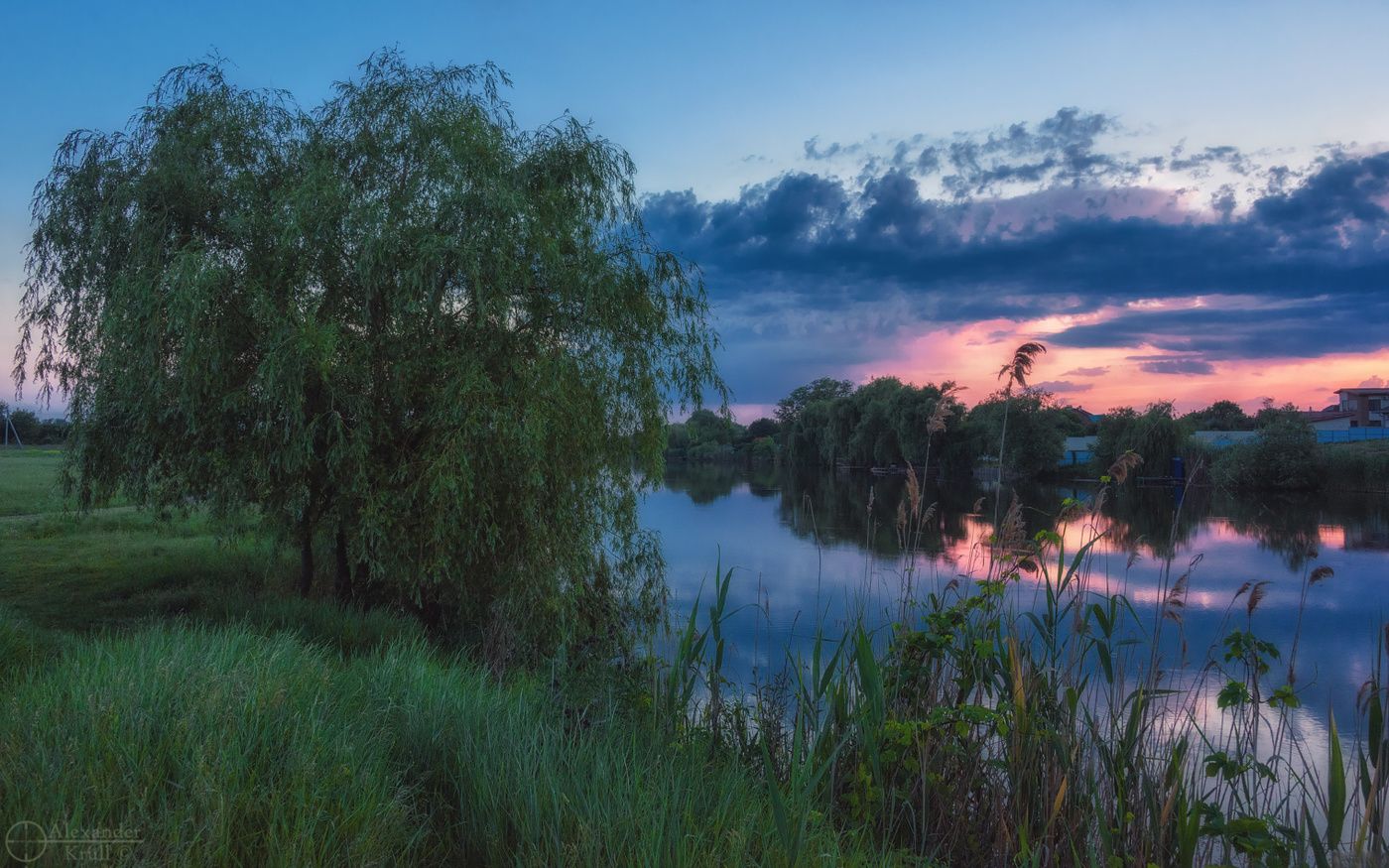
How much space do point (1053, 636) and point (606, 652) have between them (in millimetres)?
3313

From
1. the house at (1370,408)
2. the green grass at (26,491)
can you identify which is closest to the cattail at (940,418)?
the green grass at (26,491)

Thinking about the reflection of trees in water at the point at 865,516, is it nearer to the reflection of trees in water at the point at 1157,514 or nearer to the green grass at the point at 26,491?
the reflection of trees in water at the point at 1157,514

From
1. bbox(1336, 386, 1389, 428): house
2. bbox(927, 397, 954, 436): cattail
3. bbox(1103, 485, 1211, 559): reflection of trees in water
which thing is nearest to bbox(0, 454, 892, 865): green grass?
bbox(927, 397, 954, 436): cattail

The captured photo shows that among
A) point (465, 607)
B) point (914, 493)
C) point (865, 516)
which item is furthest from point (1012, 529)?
point (865, 516)

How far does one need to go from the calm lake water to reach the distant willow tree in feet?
8.53

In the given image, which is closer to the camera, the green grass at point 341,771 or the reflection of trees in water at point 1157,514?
the green grass at point 341,771

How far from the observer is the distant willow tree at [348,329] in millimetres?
7418

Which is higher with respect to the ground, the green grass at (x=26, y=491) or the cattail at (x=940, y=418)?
the cattail at (x=940, y=418)

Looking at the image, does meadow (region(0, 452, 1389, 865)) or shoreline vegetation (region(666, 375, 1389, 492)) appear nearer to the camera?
meadow (region(0, 452, 1389, 865))

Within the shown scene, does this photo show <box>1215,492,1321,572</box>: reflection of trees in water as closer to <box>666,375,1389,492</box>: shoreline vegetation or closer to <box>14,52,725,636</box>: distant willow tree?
<box>666,375,1389,492</box>: shoreline vegetation

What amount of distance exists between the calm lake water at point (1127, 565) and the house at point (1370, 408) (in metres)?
40.3

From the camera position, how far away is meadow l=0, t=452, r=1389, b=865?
218cm

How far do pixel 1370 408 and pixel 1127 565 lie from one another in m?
82.5

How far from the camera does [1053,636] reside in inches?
129
